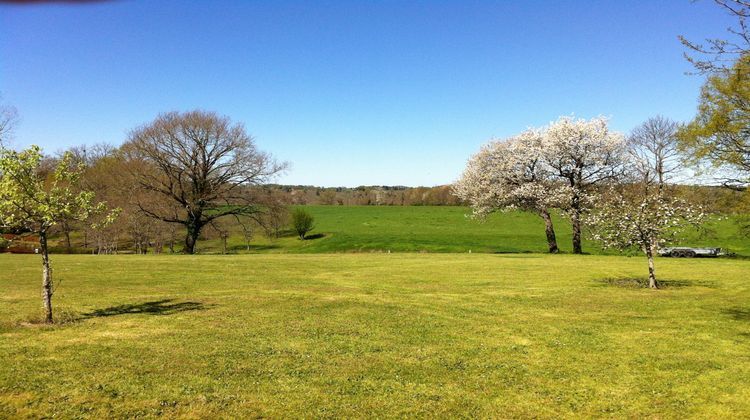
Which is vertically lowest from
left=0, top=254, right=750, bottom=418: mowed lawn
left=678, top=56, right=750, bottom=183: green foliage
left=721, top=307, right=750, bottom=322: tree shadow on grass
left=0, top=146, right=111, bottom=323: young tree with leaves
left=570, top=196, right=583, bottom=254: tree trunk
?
left=721, top=307, right=750, bottom=322: tree shadow on grass

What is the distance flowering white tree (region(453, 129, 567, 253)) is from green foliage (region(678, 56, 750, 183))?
16.3 meters

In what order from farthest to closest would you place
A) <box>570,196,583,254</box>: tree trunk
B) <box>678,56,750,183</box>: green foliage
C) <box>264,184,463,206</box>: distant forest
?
<box>264,184,463,206</box>: distant forest
<box>570,196,583,254</box>: tree trunk
<box>678,56,750,183</box>: green foliage

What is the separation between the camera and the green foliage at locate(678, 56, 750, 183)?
21.5 meters

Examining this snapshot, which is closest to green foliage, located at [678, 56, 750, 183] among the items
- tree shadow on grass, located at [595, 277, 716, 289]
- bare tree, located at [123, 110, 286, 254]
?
tree shadow on grass, located at [595, 277, 716, 289]

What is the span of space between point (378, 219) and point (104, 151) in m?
51.0

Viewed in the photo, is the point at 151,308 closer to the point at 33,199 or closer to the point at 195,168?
the point at 33,199

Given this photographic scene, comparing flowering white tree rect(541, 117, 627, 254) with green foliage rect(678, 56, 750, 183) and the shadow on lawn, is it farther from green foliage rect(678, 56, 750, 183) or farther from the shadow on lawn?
the shadow on lawn

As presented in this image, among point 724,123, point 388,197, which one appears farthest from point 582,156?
point 388,197

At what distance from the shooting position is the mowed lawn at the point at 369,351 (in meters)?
8.28

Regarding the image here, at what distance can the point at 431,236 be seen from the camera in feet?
223

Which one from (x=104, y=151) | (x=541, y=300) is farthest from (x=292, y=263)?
(x=104, y=151)

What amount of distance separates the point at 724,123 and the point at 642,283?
8.94 metres

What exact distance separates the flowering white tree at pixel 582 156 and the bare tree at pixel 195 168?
26948 millimetres

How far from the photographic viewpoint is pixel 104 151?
80.9 meters
